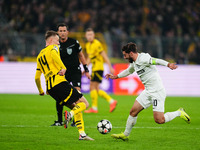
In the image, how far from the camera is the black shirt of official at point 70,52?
30.5 feet

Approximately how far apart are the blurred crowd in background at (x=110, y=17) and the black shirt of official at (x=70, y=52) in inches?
462

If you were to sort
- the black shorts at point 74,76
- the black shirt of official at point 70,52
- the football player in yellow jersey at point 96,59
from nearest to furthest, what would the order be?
the black shirt of official at point 70,52 → the black shorts at point 74,76 → the football player in yellow jersey at point 96,59

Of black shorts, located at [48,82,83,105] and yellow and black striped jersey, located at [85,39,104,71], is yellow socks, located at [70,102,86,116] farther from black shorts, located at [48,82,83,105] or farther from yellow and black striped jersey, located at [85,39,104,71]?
yellow and black striped jersey, located at [85,39,104,71]

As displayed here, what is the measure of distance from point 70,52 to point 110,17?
1388cm

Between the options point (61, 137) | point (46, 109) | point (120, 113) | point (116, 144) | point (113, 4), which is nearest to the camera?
point (116, 144)

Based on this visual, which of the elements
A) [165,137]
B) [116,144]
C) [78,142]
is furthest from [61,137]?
[165,137]

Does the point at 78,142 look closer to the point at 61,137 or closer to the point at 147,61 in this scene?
the point at 61,137

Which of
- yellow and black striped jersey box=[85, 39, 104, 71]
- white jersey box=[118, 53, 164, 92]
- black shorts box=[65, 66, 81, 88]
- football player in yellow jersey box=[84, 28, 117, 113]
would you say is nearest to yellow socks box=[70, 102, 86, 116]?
white jersey box=[118, 53, 164, 92]

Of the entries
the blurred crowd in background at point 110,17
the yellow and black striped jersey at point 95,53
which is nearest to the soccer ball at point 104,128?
the yellow and black striped jersey at point 95,53

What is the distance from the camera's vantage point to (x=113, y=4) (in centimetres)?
2403

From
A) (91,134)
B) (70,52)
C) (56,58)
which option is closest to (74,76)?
(70,52)

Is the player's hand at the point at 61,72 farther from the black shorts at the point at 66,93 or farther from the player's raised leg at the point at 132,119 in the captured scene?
the player's raised leg at the point at 132,119

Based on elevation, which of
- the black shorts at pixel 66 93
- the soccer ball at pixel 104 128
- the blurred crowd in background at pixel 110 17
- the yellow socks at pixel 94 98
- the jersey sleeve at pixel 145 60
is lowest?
the soccer ball at pixel 104 128

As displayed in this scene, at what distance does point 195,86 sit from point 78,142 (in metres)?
12.6
